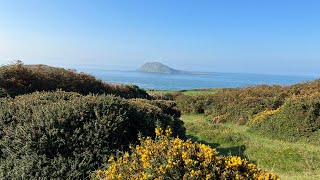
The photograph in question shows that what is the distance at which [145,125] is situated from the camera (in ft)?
24.8

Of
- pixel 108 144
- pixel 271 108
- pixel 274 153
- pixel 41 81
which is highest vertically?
pixel 41 81

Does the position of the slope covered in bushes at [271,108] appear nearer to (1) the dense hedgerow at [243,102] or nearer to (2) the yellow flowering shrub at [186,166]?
(1) the dense hedgerow at [243,102]

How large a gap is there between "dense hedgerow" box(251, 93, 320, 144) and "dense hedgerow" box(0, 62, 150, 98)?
9.12 metres

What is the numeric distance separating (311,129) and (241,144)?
11.9 feet

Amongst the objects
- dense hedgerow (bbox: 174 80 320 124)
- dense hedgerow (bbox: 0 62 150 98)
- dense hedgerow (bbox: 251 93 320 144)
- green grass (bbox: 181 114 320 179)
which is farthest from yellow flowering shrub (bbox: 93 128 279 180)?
dense hedgerow (bbox: 174 80 320 124)

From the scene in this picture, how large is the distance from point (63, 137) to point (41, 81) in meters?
8.95

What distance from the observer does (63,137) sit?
6555 mm

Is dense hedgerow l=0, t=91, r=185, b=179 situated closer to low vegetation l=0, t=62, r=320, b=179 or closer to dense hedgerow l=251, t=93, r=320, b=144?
low vegetation l=0, t=62, r=320, b=179

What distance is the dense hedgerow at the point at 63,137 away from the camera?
6.25 meters

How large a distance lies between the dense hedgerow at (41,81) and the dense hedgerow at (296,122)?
29.9 ft

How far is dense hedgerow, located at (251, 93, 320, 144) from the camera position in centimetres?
1475

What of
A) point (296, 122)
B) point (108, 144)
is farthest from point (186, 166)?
point (296, 122)

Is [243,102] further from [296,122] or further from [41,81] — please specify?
[41,81]

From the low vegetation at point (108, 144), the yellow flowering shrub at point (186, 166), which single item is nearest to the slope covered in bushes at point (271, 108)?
the low vegetation at point (108, 144)
